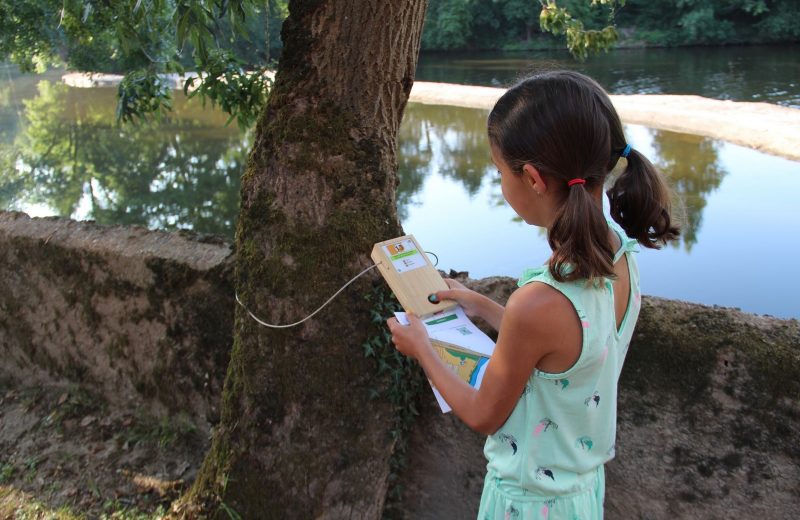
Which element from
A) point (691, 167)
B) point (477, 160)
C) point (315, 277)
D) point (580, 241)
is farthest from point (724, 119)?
point (580, 241)

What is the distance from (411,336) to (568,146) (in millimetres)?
473

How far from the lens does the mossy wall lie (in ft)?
8.15

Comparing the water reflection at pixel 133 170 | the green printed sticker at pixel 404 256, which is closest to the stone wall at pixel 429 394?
the green printed sticker at pixel 404 256

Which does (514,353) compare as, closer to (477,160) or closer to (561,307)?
(561,307)

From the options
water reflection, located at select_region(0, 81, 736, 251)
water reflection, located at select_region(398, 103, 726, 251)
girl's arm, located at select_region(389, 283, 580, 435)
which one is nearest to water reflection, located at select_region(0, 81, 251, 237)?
water reflection, located at select_region(0, 81, 736, 251)

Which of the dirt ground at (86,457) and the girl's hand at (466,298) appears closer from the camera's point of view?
the girl's hand at (466,298)

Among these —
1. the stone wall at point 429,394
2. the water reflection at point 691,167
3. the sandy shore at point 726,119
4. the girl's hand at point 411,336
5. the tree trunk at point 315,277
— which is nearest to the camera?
the girl's hand at point 411,336

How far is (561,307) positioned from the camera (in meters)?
1.11

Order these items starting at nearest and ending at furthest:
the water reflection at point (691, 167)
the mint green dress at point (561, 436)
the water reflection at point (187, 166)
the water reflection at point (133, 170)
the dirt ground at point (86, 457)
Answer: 1. the mint green dress at point (561, 436)
2. the dirt ground at point (86, 457)
3. the water reflection at point (691, 167)
4. the water reflection at point (187, 166)
5. the water reflection at point (133, 170)

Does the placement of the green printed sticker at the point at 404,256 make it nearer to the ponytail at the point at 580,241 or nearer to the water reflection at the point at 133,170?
the ponytail at the point at 580,241

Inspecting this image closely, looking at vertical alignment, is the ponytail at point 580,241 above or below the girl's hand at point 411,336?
above

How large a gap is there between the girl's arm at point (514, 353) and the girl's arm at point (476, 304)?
0.79 ft

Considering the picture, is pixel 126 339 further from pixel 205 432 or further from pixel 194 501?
pixel 194 501

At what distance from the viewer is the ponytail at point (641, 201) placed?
50.4 inches
